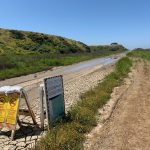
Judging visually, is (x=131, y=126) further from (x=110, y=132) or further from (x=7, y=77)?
(x=7, y=77)

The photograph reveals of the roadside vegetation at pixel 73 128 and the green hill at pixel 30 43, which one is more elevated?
the green hill at pixel 30 43

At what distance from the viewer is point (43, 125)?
27.5 feet

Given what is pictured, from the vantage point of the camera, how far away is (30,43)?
276 ft

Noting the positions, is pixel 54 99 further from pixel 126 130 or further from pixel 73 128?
pixel 126 130

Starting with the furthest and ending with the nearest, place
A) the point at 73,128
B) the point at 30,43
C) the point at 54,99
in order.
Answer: the point at 30,43 → the point at 54,99 → the point at 73,128

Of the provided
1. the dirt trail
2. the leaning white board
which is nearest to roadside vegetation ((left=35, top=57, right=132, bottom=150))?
the leaning white board

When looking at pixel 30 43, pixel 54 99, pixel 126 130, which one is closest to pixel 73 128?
pixel 54 99

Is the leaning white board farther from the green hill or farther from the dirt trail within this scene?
the green hill

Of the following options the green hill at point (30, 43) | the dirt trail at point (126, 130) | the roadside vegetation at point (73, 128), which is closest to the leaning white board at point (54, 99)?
the roadside vegetation at point (73, 128)

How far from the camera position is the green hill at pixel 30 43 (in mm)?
74750

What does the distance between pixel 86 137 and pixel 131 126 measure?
148 centimetres

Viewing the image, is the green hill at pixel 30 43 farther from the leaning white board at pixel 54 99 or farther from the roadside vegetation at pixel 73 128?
the leaning white board at pixel 54 99

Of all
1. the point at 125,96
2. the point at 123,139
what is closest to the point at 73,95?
the point at 125,96

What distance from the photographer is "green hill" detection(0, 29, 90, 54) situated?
74750 millimetres
